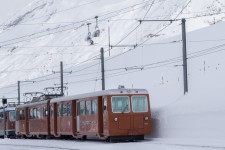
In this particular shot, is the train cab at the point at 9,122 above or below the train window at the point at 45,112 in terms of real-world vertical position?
below

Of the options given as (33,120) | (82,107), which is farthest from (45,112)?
(82,107)

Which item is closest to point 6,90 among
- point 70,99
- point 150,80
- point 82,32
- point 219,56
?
point 82,32

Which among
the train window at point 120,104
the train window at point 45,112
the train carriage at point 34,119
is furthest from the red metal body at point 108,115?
the train carriage at point 34,119

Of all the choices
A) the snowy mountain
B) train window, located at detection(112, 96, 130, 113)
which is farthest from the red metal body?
the snowy mountain

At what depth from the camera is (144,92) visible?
32594mm

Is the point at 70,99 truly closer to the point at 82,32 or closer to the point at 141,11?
the point at 141,11

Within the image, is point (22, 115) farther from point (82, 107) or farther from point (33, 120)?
point (82, 107)

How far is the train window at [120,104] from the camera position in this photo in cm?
3147

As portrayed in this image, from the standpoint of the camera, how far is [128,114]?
31.7 metres

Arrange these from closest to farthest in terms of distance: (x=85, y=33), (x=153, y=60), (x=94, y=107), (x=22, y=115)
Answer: (x=94, y=107), (x=22, y=115), (x=153, y=60), (x=85, y=33)

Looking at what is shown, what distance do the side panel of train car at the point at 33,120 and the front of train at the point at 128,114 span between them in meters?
10.4

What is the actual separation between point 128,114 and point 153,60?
57.9m

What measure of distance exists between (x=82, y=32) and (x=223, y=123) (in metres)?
134

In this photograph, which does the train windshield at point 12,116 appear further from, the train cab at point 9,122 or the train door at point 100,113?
the train door at point 100,113
